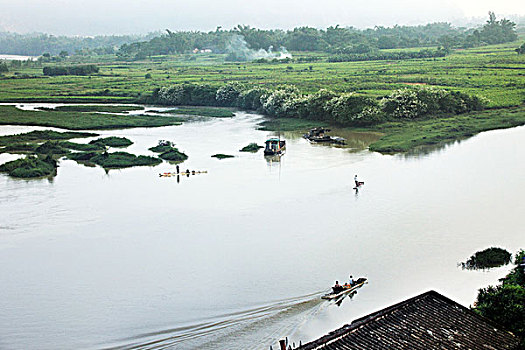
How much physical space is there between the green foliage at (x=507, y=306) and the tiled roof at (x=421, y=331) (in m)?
0.50

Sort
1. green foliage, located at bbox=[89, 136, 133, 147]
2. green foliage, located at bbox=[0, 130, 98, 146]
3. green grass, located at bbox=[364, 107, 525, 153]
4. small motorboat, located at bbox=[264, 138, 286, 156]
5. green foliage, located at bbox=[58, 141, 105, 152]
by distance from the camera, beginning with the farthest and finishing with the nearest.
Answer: green foliage, located at bbox=[0, 130, 98, 146] → green foliage, located at bbox=[89, 136, 133, 147] → green foliage, located at bbox=[58, 141, 105, 152] → green grass, located at bbox=[364, 107, 525, 153] → small motorboat, located at bbox=[264, 138, 286, 156]

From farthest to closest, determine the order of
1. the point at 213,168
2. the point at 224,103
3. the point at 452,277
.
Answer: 1. the point at 224,103
2. the point at 213,168
3. the point at 452,277

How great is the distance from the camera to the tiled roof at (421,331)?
8359mm

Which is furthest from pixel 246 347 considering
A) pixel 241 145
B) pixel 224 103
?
pixel 224 103

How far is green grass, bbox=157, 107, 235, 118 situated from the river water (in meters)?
14.3

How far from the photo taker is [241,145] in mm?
29812

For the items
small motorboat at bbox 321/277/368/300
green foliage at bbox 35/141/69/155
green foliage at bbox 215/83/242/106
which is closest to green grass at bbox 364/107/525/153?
green foliage at bbox 35/141/69/155

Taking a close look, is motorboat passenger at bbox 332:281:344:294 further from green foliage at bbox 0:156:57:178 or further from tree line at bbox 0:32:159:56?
tree line at bbox 0:32:159:56

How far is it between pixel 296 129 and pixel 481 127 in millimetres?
9028

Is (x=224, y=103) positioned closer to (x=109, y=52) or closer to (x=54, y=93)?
(x=54, y=93)

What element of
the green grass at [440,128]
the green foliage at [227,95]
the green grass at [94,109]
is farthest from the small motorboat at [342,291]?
the green foliage at [227,95]

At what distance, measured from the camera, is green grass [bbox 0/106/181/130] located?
36188 mm

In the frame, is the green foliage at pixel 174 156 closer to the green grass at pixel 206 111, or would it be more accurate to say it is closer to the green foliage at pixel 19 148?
the green foliage at pixel 19 148

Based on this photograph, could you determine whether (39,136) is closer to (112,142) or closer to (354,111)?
(112,142)
